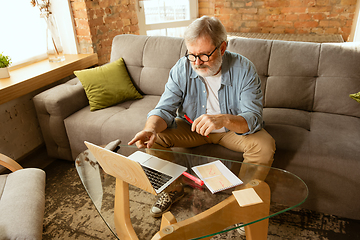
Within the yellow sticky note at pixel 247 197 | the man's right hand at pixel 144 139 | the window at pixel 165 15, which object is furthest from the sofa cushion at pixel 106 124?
the window at pixel 165 15

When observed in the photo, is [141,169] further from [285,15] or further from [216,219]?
[285,15]

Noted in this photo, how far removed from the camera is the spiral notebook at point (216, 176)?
3.83 ft

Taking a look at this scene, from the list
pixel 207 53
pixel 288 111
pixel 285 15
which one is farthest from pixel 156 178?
pixel 285 15

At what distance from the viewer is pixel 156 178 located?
121 cm

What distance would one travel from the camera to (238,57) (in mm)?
1628

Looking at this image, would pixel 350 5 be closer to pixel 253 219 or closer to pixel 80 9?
pixel 80 9

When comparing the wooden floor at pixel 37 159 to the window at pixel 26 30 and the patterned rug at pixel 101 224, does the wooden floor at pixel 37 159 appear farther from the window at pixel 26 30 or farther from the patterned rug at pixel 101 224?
the window at pixel 26 30

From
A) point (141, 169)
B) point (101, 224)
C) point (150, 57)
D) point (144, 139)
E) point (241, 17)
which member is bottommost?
point (101, 224)

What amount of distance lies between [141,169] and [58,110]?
4.36 ft

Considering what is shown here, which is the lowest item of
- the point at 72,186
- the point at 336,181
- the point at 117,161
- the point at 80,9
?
the point at 72,186

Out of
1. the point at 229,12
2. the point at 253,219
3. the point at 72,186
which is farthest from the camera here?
the point at 229,12

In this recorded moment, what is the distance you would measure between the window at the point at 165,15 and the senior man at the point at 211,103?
215cm

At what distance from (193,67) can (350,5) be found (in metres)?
3.00

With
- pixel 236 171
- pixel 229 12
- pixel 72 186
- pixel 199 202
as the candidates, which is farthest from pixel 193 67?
pixel 229 12
